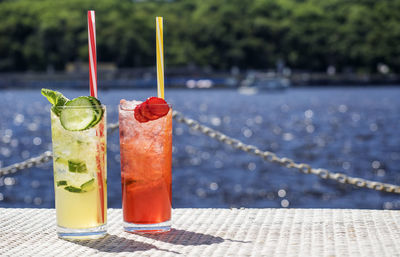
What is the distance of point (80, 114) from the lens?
253 cm

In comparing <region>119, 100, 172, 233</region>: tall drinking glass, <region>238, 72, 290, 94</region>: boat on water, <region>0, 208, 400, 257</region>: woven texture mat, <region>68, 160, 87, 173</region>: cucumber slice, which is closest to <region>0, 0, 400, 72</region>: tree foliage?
<region>238, 72, 290, 94</region>: boat on water

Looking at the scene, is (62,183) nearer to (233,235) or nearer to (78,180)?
(78,180)

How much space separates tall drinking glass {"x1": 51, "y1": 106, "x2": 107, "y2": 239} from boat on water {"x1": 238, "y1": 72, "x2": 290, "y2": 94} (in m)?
93.5

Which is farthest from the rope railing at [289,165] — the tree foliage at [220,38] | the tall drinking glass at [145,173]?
the tree foliage at [220,38]

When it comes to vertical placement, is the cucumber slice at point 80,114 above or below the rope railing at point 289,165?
above

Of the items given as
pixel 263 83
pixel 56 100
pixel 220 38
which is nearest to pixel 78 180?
pixel 56 100

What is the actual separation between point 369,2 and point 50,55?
48.8 metres

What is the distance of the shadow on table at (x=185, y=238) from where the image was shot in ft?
7.97

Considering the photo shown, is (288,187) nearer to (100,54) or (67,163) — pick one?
(67,163)

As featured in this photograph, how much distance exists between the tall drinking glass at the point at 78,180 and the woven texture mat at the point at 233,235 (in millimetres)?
68

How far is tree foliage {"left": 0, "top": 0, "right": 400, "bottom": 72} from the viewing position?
346 feet

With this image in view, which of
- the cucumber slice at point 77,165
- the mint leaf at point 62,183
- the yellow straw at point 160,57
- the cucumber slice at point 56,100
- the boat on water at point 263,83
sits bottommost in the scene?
the boat on water at point 263,83

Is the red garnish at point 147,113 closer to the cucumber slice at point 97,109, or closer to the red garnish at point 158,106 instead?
the red garnish at point 158,106

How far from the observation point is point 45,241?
2.48 meters
